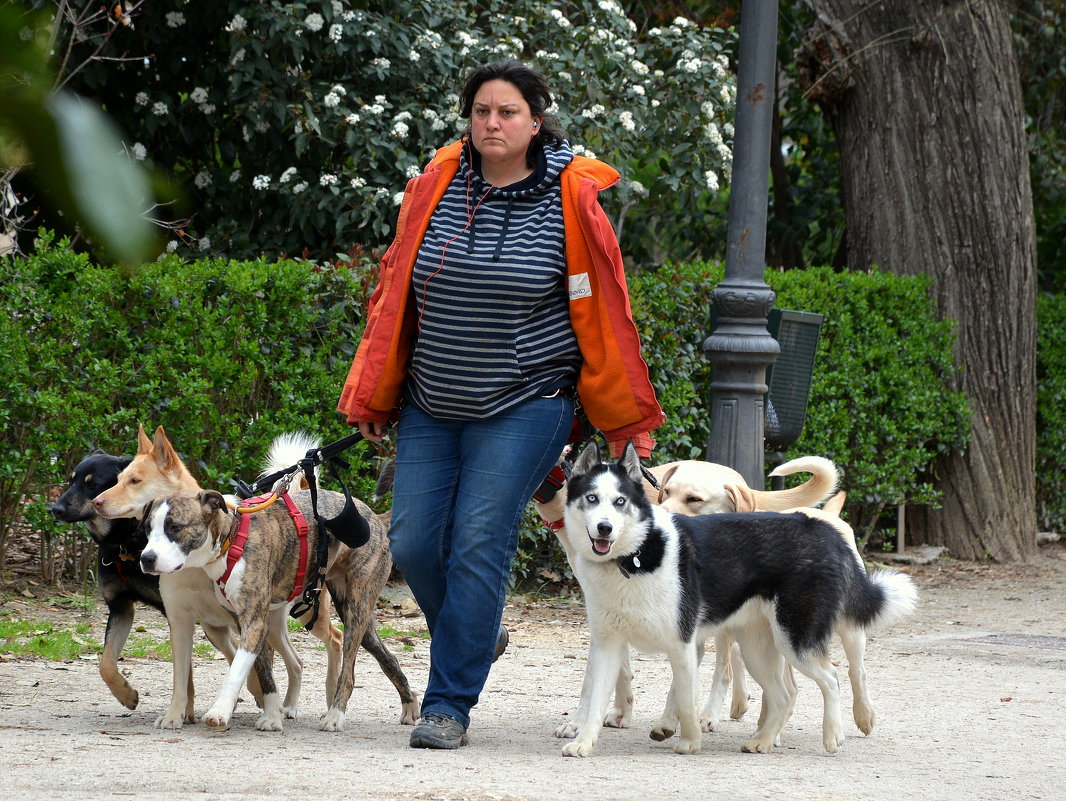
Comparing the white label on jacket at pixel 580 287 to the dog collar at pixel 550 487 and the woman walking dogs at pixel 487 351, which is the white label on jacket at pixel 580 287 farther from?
the dog collar at pixel 550 487

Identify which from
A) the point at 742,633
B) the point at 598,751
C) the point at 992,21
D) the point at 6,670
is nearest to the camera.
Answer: the point at 598,751

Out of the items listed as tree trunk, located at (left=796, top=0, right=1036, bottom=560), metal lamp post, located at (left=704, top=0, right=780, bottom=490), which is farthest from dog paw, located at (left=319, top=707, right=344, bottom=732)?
tree trunk, located at (left=796, top=0, right=1036, bottom=560)

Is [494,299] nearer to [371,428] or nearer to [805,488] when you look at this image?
[371,428]

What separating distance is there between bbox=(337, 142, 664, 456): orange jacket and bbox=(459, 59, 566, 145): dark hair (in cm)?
16

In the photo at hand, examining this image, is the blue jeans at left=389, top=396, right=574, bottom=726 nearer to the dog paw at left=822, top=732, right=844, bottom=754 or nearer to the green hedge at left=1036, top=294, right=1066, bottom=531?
the dog paw at left=822, top=732, right=844, bottom=754

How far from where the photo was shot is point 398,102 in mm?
10461

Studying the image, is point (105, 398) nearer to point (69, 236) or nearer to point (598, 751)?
point (598, 751)

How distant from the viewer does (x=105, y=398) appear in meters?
7.30

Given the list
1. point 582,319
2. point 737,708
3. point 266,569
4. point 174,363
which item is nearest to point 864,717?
point 737,708

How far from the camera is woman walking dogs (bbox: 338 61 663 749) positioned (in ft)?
15.4

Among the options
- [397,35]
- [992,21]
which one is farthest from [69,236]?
[992,21]

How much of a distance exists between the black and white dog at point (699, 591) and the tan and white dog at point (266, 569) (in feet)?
3.09

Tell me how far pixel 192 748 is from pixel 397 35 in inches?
273

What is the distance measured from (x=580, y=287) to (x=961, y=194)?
801cm
